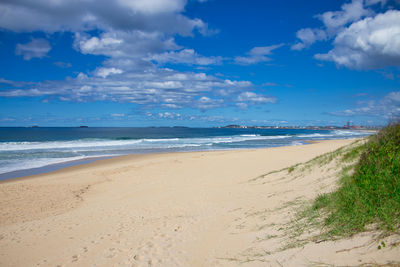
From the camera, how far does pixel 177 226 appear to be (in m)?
6.46

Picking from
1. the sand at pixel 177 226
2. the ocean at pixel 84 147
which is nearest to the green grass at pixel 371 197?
the sand at pixel 177 226

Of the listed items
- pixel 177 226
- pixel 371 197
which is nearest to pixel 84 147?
pixel 177 226

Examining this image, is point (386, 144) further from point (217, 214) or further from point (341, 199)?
point (217, 214)

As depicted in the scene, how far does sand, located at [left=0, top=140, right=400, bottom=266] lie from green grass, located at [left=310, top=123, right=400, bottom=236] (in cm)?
32

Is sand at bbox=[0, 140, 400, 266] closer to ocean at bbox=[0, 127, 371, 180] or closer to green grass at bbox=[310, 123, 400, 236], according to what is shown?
green grass at bbox=[310, 123, 400, 236]

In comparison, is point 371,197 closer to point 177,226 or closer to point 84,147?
point 177,226

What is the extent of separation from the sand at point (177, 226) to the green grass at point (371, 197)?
1.04ft

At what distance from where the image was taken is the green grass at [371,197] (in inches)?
147

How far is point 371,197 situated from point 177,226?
13.5ft

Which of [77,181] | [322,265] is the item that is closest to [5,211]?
[77,181]

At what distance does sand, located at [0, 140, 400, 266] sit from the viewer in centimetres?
389

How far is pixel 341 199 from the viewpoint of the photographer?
189 inches

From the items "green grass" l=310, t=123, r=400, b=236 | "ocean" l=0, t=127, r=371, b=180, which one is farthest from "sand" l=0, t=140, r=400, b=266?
"ocean" l=0, t=127, r=371, b=180

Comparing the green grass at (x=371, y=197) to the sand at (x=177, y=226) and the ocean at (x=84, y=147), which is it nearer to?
the sand at (x=177, y=226)
